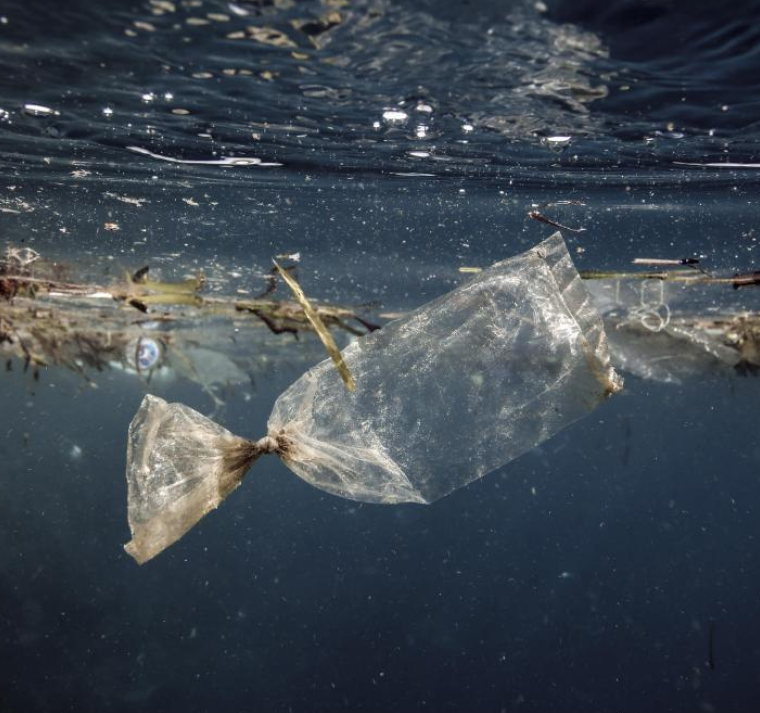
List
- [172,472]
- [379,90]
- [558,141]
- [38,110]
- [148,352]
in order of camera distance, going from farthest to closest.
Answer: [148,352], [558,141], [38,110], [379,90], [172,472]

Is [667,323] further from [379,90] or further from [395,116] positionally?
[379,90]

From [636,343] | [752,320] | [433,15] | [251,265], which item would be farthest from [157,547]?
[752,320]

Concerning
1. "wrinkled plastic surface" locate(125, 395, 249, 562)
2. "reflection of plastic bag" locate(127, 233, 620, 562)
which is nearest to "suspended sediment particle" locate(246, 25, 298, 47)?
"reflection of plastic bag" locate(127, 233, 620, 562)

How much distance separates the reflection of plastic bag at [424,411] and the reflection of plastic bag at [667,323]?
9363 millimetres

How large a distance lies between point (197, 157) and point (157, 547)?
6.49 metres

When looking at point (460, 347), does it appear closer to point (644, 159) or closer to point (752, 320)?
point (644, 159)

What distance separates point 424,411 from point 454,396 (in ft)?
0.73

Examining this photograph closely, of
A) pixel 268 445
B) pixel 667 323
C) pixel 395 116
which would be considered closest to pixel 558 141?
pixel 395 116

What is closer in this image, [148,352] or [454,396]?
[454,396]

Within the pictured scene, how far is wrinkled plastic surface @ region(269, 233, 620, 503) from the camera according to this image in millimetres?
3953

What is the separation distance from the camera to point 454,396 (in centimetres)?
406

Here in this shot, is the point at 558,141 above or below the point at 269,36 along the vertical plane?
below

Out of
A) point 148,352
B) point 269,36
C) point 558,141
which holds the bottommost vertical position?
point 148,352

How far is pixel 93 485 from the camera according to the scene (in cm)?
11588
